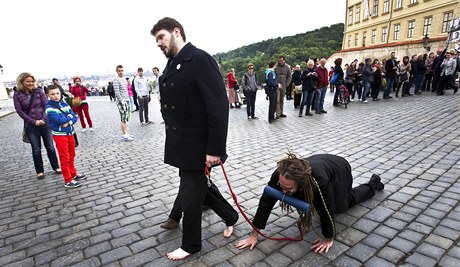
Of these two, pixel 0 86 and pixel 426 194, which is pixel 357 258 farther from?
pixel 0 86

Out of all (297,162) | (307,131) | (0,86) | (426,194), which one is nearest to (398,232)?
(426,194)

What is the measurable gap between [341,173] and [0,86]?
37399 mm

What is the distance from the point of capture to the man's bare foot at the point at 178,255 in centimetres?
255

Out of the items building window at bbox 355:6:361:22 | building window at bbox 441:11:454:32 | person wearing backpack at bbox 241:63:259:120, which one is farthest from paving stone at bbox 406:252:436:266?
building window at bbox 355:6:361:22

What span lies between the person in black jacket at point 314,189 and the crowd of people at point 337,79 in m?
6.27

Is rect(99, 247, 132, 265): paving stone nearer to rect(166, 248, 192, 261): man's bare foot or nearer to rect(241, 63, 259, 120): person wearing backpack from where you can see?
rect(166, 248, 192, 261): man's bare foot

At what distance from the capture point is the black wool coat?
216 cm

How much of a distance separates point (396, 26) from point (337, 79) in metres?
29.1

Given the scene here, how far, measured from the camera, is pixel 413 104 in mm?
10461

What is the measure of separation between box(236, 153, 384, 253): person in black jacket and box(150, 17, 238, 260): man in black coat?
567 millimetres

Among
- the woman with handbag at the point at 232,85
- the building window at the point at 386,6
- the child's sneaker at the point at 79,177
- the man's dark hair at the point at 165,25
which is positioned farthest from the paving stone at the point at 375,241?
the building window at the point at 386,6

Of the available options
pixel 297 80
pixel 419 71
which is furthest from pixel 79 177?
pixel 419 71

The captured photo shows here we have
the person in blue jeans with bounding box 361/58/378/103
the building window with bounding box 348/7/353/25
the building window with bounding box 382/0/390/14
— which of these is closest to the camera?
the person in blue jeans with bounding box 361/58/378/103

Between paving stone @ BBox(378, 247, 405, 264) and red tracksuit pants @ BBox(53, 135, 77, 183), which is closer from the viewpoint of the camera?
paving stone @ BBox(378, 247, 405, 264)
